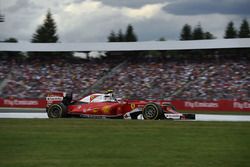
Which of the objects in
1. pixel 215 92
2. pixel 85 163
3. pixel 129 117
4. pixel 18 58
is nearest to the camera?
pixel 85 163

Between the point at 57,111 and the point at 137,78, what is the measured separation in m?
16.6

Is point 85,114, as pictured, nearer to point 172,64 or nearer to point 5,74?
point 172,64

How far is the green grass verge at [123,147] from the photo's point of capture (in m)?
8.70

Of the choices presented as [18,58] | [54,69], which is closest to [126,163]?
[54,69]

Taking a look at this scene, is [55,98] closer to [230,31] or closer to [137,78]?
[137,78]

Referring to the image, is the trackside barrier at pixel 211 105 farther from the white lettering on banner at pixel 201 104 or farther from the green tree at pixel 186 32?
the green tree at pixel 186 32

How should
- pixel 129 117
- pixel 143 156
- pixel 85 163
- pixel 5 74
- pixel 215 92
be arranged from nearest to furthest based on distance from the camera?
pixel 85 163
pixel 143 156
pixel 129 117
pixel 215 92
pixel 5 74

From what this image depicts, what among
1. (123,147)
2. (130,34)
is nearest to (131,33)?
(130,34)

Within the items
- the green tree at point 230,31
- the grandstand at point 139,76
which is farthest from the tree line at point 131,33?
the grandstand at point 139,76

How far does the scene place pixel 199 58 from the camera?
126ft

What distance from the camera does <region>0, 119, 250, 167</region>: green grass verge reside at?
342 inches

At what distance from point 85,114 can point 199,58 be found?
63.1ft

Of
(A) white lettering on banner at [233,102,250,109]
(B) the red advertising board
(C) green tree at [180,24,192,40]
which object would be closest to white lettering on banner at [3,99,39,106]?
(B) the red advertising board

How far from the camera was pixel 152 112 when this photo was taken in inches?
757
